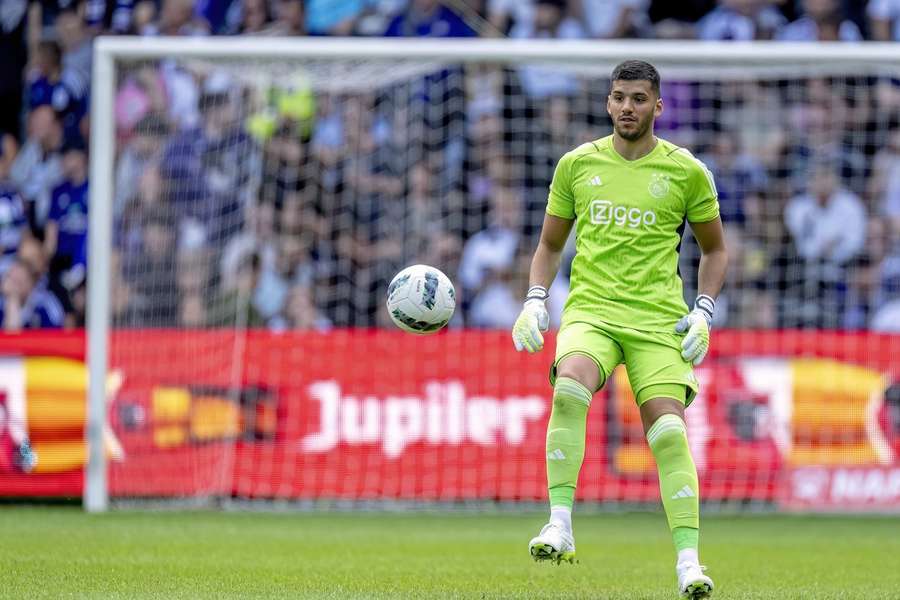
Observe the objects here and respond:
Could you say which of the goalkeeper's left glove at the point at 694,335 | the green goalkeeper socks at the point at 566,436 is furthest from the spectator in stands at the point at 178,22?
the green goalkeeper socks at the point at 566,436

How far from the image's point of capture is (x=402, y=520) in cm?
1142

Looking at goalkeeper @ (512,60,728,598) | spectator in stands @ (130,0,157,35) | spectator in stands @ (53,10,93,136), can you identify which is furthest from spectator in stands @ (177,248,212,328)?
goalkeeper @ (512,60,728,598)

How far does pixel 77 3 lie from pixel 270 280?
13.9 feet

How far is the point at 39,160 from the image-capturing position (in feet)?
50.8

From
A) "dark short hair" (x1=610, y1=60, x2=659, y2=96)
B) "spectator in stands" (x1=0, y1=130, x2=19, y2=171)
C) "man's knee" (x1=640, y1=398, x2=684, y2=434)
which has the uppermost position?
"spectator in stands" (x1=0, y1=130, x2=19, y2=171)

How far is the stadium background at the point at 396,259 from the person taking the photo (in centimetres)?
1239

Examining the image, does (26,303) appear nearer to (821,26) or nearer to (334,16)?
(334,16)

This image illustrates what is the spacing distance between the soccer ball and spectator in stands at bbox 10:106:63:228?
887 cm

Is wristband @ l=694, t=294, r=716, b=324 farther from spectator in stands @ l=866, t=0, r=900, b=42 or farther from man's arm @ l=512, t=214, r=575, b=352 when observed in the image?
spectator in stands @ l=866, t=0, r=900, b=42

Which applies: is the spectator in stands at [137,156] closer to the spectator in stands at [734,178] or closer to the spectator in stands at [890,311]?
the spectator in stands at [734,178]

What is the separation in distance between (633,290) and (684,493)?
90 centimetres

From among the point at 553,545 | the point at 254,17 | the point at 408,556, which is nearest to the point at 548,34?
the point at 254,17

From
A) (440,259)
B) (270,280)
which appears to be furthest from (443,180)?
(270,280)

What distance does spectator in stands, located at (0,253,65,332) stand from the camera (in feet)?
46.4
